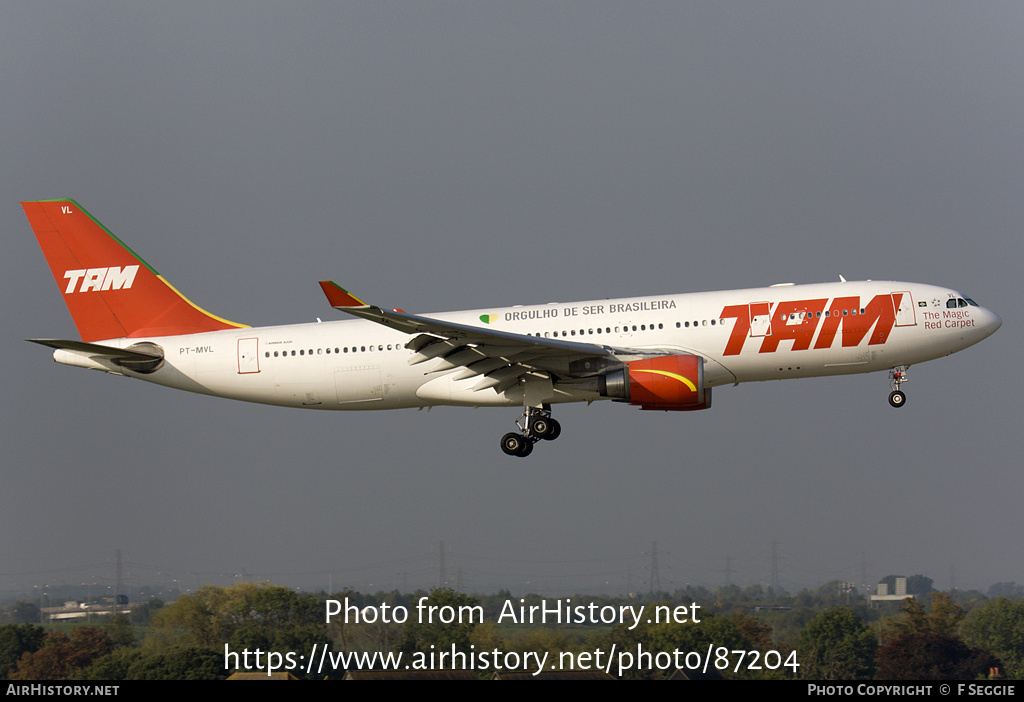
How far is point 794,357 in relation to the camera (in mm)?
30984

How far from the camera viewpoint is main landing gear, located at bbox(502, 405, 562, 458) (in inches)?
1310

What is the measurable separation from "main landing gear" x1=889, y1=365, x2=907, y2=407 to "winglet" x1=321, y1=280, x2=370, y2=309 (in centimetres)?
1820

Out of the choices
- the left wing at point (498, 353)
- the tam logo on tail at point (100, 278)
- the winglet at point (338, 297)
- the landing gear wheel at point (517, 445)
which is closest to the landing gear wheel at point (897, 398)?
the left wing at point (498, 353)

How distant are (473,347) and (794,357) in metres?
10.3

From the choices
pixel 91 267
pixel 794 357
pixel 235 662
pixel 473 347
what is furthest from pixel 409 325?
pixel 235 662

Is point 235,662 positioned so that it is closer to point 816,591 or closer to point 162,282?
point 162,282

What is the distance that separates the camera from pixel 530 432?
3331cm

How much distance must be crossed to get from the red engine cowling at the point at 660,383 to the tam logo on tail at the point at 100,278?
18889mm

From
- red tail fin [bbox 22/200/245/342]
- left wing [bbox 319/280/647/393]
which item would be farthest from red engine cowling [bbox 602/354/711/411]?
red tail fin [bbox 22/200/245/342]

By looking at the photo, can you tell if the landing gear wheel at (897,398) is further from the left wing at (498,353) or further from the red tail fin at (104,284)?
the red tail fin at (104,284)

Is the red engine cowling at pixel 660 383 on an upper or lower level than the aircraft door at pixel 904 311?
lower

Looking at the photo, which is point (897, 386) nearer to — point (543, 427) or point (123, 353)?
point (543, 427)

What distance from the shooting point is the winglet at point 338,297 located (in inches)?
1010
